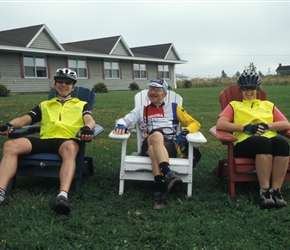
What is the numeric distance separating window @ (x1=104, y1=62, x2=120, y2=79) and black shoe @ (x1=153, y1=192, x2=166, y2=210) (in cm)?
2255

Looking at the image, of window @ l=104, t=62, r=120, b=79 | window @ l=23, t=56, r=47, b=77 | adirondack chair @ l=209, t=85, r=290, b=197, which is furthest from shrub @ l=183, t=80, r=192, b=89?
adirondack chair @ l=209, t=85, r=290, b=197

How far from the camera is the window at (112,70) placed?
2543 centimetres

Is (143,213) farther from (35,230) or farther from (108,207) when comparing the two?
(35,230)

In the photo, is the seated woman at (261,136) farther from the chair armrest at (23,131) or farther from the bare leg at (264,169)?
the chair armrest at (23,131)

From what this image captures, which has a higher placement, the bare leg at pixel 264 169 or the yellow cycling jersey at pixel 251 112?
the yellow cycling jersey at pixel 251 112

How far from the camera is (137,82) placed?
27594 millimetres

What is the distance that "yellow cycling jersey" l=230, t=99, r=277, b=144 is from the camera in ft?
12.0

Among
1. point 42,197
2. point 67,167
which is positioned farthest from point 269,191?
point 42,197

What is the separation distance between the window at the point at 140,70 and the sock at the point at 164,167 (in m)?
24.8

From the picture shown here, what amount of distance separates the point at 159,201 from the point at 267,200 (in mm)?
950

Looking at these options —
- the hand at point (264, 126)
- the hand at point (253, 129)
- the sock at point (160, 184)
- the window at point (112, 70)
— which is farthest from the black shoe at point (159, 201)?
the window at point (112, 70)

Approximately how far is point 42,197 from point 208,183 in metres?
1.74

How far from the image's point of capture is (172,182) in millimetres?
3145

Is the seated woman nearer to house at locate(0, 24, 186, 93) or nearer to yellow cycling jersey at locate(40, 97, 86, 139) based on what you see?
yellow cycling jersey at locate(40, 97, 86, 139)
